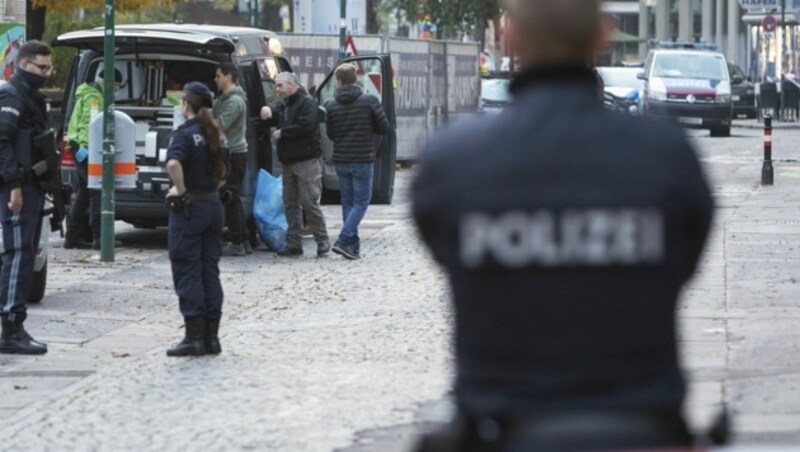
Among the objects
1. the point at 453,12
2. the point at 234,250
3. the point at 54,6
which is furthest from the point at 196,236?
the point at 453,12

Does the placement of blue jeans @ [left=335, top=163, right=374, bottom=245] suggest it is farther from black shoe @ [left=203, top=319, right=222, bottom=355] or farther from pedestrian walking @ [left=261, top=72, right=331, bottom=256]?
black shoe @ [left=203, top=319, right=222, bottom=355]

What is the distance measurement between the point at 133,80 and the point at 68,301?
17.7ft

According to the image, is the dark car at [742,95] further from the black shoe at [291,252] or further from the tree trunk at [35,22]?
the black shoe at [291,252]

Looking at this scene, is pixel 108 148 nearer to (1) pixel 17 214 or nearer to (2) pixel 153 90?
(2) pixel 153 90

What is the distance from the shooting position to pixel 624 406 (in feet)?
11.7

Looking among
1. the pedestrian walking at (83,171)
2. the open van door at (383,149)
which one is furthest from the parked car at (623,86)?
the pedestrian walking at (83,171)

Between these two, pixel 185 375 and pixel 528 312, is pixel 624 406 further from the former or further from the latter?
pixel 185 375

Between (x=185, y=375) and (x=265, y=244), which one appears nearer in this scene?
(x=185, y=375)

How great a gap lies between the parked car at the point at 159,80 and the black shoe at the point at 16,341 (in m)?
6.28

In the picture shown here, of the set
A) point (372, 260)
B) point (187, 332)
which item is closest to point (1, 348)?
point (187, 332)

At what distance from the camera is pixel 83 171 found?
1798 cm

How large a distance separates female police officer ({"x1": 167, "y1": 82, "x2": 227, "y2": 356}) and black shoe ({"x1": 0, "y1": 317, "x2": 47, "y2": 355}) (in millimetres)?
881

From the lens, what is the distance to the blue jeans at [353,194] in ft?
57.4

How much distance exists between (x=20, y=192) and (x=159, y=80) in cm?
771
